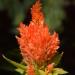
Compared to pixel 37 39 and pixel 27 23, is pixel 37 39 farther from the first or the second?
pixel 27 23

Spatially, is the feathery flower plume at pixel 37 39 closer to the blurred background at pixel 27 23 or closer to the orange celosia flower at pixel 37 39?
the orange celosia flower at pixel 37 39

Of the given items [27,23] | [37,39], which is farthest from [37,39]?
[27,23]

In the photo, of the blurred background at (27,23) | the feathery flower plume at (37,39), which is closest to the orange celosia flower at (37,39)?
the feathery flower plume at (37,39)

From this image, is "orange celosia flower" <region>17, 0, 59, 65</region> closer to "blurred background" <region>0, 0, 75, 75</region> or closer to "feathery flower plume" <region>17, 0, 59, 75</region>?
"feathery flower plume" <region>17, 0, 59, 75</region>

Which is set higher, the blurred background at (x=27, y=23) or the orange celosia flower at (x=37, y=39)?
the blurred background at (x=27, y=23)

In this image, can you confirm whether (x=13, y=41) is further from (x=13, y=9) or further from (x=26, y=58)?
(x=26, y=58)

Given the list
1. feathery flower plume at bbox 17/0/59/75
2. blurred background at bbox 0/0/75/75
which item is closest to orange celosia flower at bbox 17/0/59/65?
feathery flower plume at bbox 17/0/59/75

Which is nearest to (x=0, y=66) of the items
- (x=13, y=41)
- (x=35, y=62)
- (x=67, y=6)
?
(x=13, y=41)
